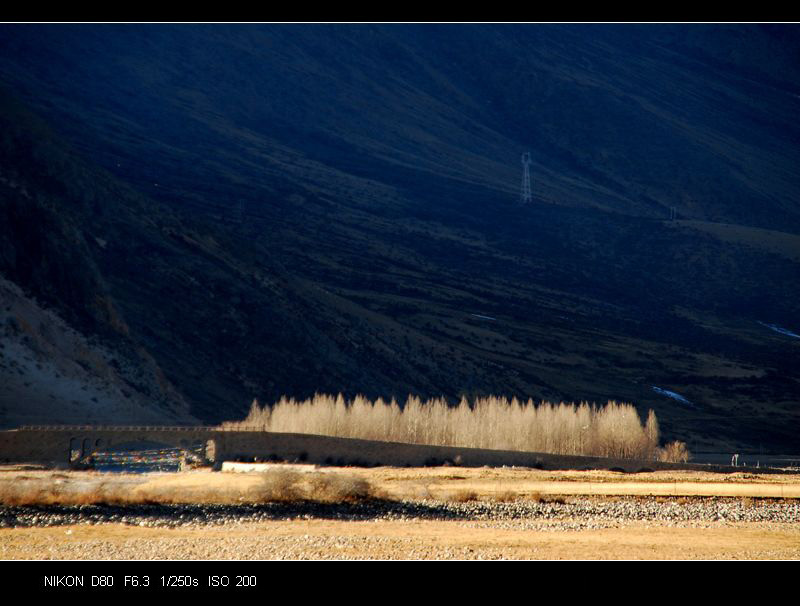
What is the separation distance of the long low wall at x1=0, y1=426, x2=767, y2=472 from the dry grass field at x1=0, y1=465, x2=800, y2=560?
625 centimetres

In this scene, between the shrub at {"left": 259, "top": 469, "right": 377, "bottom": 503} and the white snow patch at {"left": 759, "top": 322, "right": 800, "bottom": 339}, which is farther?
the white snow patch at {"left": 759, "top": 322, "right": 800, "bottom": 339}

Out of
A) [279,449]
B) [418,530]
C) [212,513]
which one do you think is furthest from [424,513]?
[279,449]

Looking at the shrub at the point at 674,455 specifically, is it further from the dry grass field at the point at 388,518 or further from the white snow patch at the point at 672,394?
the white snow patch at the point at 672,394

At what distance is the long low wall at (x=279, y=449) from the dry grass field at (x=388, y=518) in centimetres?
625

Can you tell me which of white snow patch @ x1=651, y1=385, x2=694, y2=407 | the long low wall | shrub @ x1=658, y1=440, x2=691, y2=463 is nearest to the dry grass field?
the long low wall

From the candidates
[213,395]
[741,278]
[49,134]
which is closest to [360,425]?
[213,395]

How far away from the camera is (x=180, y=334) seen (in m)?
104

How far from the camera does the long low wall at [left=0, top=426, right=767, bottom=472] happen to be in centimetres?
6247

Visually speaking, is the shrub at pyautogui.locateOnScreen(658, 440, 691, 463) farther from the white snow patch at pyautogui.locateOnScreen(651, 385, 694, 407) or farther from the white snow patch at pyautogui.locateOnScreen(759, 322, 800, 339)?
the white snow patch at pyautogui.locateOnScreen(759, 322, 800, 339)

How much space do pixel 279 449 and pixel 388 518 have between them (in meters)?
24.4

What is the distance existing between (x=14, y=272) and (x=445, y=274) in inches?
3312

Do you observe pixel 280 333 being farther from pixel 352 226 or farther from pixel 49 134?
pixel 352 226

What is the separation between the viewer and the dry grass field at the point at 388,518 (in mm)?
32594

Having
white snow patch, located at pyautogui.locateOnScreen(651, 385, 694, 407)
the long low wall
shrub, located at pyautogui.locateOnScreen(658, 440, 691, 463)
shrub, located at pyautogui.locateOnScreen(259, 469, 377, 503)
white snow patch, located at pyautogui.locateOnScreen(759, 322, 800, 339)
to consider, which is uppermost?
white snow patch, located at pyautogui.locateOnScreen(759, 322, 800, 339)
